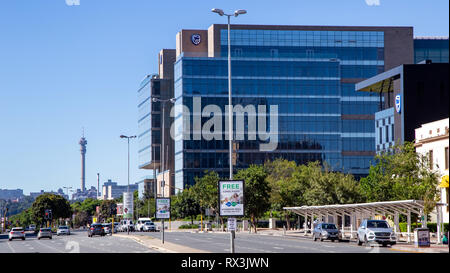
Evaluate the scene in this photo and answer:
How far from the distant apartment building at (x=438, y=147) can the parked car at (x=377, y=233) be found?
12483mm

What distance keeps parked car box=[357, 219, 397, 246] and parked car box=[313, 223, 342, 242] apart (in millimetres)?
8930

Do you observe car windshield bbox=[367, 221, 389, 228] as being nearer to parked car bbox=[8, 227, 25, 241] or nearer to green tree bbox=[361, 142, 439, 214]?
green tree bbox=[361, 142, 439, 214]

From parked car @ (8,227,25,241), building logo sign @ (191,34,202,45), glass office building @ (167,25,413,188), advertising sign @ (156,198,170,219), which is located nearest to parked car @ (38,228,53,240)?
parked car @ (8,227,25,241)

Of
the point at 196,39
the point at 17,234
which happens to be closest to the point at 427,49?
the point at 196,39

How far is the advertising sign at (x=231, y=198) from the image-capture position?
32.3 m

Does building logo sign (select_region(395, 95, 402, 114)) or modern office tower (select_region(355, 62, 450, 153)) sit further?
building logo sign (select_region(395, 95, 402, 114))

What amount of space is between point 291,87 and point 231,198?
11047 cm

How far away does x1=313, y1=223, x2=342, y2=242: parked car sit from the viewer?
5922 centimetres

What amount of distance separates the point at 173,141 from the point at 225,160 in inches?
703

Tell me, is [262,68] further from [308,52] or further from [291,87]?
[308,52]

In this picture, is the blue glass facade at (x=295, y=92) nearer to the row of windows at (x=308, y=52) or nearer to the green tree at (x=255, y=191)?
the row of windows at (x=308, y=52)

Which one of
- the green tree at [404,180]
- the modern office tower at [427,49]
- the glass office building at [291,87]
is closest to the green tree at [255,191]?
the green tree at [404,180]
